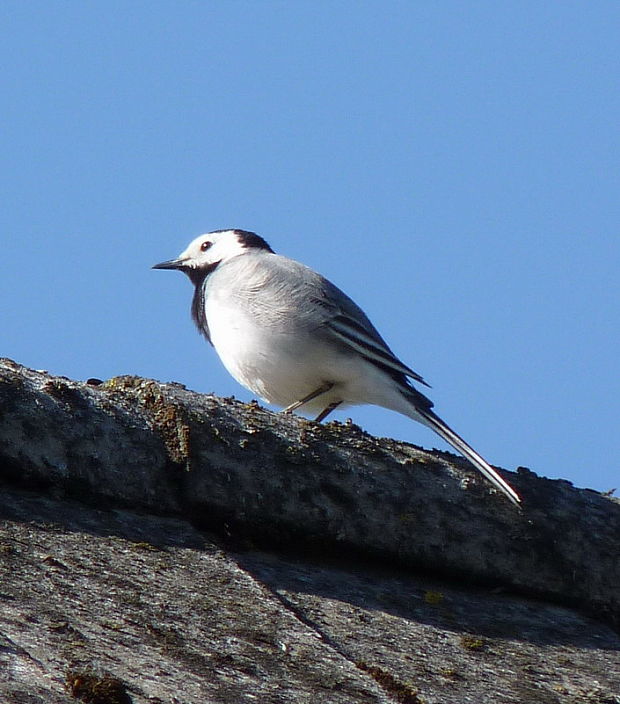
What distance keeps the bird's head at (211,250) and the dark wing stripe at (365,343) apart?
1954 millimetres

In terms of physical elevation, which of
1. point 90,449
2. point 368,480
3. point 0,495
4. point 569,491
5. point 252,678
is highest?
point 569,491

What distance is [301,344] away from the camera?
752 cm

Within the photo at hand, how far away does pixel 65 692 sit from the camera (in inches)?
113

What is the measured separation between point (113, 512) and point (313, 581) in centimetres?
71

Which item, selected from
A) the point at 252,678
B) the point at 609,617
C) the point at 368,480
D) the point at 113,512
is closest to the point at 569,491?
the point at 609,617

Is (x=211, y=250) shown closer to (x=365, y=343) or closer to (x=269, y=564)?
(x=365, y=343)

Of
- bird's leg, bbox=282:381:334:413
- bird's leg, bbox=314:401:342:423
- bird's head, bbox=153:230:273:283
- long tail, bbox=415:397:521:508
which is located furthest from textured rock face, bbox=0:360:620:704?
bird's head, bbox=153:230:273:283

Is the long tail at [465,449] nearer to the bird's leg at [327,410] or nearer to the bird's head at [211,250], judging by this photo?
the bird's leg at [327,410]

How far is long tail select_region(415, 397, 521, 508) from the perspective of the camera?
5055 mm

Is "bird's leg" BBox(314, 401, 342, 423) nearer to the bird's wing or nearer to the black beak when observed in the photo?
the bird's wing

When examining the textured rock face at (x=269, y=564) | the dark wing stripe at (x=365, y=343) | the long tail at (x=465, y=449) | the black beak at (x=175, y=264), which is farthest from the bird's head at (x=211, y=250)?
the textured rock face at (x=269, y=564)

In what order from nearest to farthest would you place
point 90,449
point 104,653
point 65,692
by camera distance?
point 65,692, point 104,653, point 90,449

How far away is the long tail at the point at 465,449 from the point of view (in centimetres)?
505

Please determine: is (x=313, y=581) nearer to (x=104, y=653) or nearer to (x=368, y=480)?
(x=368, y=480)
